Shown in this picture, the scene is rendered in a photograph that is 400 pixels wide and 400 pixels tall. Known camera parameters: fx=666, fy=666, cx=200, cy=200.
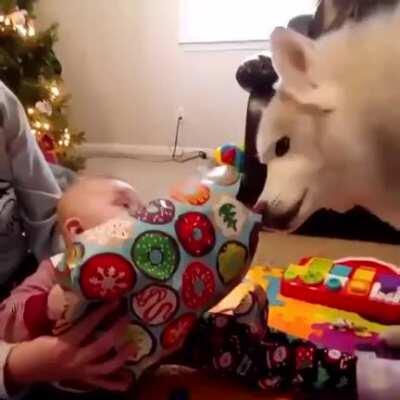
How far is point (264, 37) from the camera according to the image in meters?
2.02

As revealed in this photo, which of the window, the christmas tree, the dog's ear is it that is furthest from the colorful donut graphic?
the window

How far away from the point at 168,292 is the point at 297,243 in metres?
0.91

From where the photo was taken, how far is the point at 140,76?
7.48 ft

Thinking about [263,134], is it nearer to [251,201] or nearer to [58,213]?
[251,201]

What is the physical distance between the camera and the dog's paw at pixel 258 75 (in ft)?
2.71

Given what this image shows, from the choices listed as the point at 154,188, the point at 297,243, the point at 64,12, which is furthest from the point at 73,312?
the point at 64,12

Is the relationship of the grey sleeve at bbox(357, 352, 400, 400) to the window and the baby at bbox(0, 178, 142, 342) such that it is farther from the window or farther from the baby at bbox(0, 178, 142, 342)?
the window

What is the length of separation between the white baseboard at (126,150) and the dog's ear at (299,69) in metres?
1.53

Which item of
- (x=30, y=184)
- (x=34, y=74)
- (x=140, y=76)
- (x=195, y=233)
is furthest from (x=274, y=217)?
(x=140, y=76)

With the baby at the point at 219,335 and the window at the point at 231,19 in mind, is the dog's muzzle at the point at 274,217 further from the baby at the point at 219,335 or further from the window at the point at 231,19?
the window at the point at 231,19

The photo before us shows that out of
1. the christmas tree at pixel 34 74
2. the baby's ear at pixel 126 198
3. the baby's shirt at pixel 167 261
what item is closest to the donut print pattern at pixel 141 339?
the baby's shirt at pixel 167 261

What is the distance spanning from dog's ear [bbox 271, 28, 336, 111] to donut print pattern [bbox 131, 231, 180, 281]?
182 mm

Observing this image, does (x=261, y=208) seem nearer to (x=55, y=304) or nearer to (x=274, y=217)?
(x=274, y=217)

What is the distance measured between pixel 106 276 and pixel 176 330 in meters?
0.10
